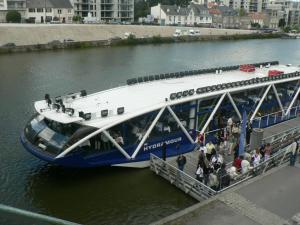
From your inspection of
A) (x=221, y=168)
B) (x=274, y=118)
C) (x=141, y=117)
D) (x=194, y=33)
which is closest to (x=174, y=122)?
(x=141, y=117)

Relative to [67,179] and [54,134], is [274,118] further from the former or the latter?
[54,134]

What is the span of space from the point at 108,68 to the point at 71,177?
37782mm

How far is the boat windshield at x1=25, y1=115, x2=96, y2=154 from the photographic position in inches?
696

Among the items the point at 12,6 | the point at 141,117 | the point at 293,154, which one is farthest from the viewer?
the point at 12,6

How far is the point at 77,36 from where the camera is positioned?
84562 mm

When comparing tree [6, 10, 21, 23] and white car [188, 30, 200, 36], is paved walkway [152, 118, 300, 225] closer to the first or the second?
tree [6, 10, 21, 23]

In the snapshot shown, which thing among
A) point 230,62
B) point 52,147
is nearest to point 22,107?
point 52,147

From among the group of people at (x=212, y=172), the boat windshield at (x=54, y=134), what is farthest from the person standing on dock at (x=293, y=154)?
the boat windshield at (x=54, y=134)

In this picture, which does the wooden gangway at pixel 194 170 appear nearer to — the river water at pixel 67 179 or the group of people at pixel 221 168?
the group of people at pixel 221 168

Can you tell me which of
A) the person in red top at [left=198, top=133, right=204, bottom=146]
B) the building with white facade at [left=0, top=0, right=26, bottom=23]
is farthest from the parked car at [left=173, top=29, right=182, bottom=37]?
the person in red top at [left=198, top=133, right=204, bottom=146]

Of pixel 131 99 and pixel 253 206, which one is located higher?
pixel 131 99

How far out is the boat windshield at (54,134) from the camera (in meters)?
17.7

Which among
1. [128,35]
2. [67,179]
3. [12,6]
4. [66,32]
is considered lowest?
[67,179]

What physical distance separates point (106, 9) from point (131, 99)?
105571 millimetres
